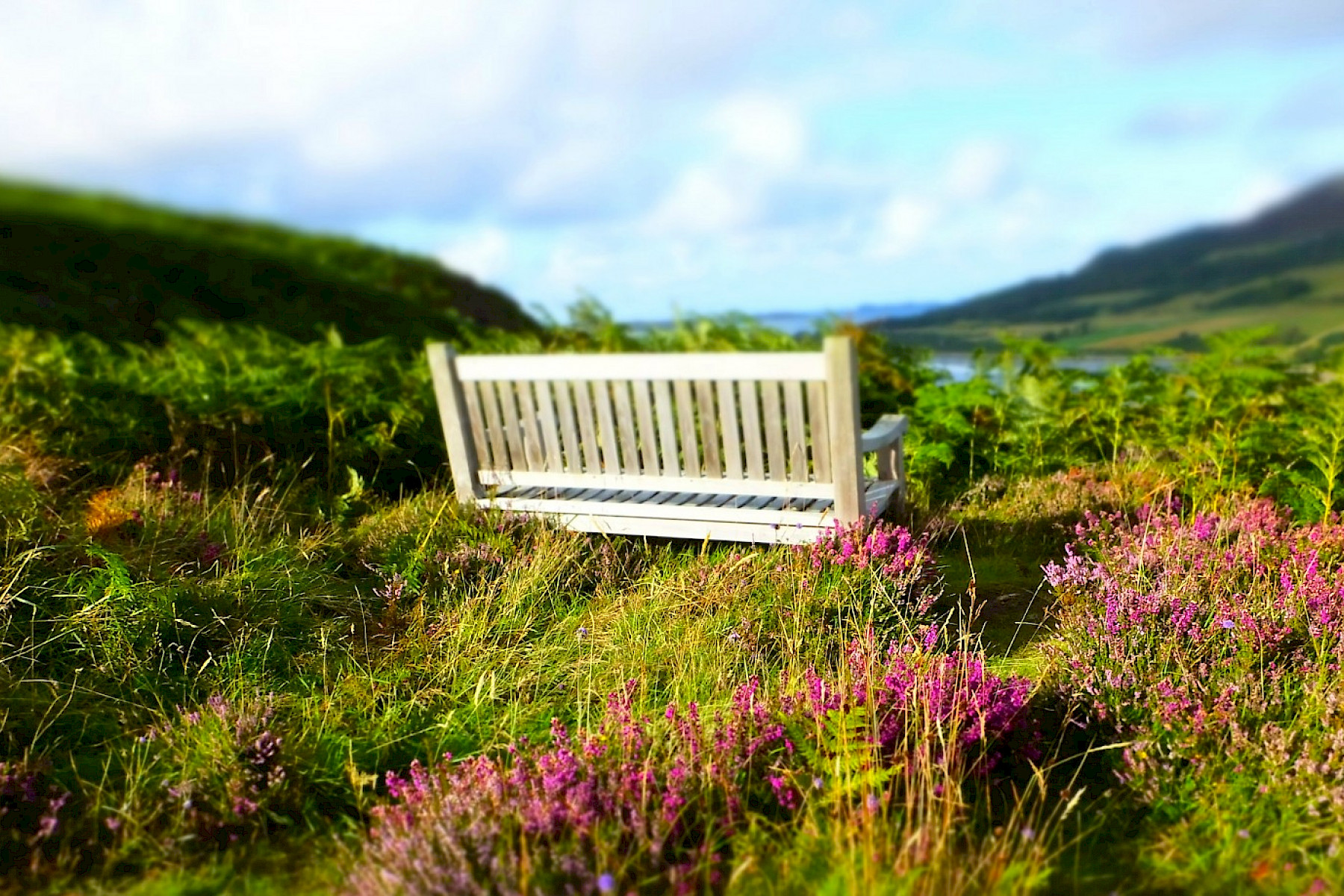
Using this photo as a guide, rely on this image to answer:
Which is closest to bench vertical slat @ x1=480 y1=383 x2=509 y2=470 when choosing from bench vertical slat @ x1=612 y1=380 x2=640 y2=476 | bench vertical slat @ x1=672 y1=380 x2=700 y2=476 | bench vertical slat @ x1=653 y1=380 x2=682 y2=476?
bench vertical slat @ x1=612 y1=380 x2=640 y2=476

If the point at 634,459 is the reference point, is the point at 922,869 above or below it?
below

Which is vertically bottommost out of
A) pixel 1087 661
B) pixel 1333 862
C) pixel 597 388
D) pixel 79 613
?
pixel 1333 862

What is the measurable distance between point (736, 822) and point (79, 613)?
2362 mm

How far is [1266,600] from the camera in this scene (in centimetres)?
340

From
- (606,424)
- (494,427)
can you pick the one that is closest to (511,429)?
(494,427)

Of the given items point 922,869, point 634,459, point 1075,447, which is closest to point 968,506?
point 1075,447

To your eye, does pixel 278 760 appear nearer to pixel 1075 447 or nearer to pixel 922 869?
pixel 922 869

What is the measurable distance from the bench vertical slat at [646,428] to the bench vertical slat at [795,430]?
22.4 inches

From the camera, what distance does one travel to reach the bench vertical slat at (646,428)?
421 cm

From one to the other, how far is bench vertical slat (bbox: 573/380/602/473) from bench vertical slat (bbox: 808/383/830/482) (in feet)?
3.15

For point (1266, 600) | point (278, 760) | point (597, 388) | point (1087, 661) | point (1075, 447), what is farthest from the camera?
point (1075, 447)

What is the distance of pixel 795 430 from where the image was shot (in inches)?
161

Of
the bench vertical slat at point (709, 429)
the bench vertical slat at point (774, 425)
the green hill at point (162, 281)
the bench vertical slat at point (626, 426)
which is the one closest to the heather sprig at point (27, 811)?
the bench vertical slat at point (626, 426)

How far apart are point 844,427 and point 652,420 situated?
0.87 m
